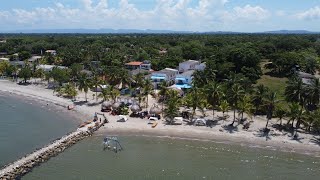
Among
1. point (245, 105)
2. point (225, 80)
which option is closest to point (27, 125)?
point (245, 105)

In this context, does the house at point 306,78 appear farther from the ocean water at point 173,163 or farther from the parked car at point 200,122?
the ocean water at point 173,163

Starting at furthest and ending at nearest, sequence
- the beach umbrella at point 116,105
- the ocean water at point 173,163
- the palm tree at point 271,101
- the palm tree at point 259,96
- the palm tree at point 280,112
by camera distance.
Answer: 1. the beach umbrella at point 116,105
2. the palm tree at point 259,96
3. the palm tree at point 280,112
4. the palm tree at point 271,101
5. the ocean water at point 173,163

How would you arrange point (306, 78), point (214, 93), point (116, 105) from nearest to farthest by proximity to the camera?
1. point (214, 93)
2. point (116, 105)
3. point (306, 78)

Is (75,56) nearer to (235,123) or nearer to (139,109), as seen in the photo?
(139,109)

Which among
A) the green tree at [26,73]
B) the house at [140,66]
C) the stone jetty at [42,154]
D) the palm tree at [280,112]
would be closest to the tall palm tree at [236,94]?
the palm tree at [280,112]

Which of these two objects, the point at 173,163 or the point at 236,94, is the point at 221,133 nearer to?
the point at 236,94

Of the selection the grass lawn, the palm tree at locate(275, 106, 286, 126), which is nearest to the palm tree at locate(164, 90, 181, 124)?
the palm tree at locate(275, 106, 286, 126)
